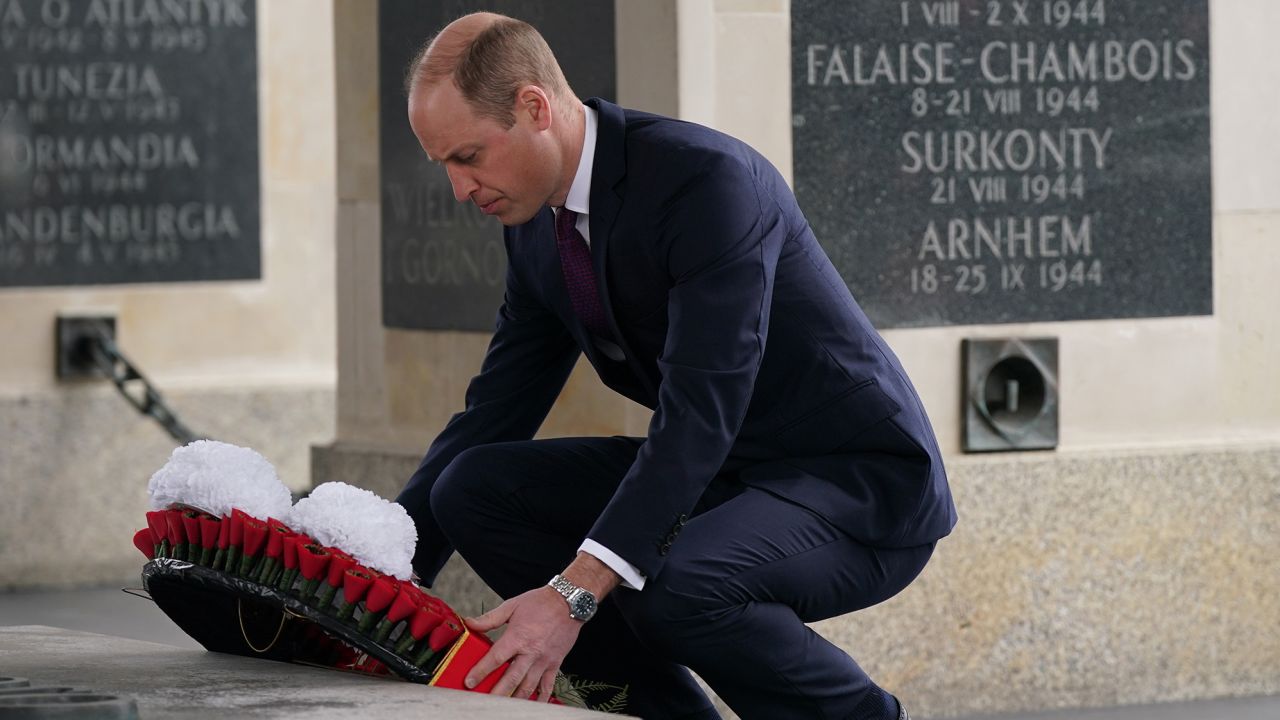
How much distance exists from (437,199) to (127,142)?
2910 millimetres

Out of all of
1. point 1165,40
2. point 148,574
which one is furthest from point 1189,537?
point 148,574

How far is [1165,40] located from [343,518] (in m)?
3.22

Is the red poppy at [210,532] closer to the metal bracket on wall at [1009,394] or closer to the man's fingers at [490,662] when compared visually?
the man's fingers at [490,662]

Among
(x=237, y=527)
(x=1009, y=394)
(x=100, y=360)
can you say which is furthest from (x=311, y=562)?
(x=100, y=360)

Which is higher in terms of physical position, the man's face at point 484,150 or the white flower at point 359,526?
the man's face at point 484,150

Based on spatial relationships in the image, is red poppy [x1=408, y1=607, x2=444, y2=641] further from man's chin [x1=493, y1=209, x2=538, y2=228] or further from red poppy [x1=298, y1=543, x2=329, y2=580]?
man's chin [x1=493, y1=209, x2=538, y2=228]

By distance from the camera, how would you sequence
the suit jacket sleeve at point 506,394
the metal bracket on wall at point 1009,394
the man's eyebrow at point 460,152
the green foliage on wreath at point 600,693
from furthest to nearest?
1. the metal bracket on wall at point 1009,394
2. the suit jacket sleeve at point 506,394
3. the green foliage on wreath at point 600,693
4. the man's eyebrow at point 460,152

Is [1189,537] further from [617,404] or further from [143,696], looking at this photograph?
[143,696]

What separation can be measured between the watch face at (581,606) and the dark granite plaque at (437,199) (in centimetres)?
228

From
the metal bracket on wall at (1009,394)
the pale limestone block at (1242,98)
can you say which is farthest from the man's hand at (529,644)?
the pale limestone block at (1242,98)

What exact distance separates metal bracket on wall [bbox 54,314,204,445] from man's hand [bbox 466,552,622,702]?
5.01m

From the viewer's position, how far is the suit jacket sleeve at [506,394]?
177 inches

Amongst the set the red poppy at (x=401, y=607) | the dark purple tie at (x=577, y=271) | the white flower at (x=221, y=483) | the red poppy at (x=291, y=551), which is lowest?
the red poppy at (x=401, y=607)

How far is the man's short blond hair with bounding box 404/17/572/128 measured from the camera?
12.8 ft
